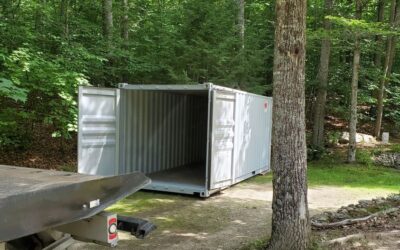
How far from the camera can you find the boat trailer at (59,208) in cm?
178

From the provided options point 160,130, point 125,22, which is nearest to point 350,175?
point 160,130

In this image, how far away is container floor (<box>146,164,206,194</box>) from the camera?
26.0 ft

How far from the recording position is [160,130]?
9.73m

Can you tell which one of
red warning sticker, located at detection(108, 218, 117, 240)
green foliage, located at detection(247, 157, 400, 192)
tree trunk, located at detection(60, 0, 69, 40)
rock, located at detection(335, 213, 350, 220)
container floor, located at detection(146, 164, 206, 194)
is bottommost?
green foliage, located at detection(247, 157, 400, 192)

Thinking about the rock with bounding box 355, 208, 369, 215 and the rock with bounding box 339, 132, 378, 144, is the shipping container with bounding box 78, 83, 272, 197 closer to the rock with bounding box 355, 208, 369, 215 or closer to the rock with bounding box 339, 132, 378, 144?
the rock with bounding box 355, 208, 369, 215

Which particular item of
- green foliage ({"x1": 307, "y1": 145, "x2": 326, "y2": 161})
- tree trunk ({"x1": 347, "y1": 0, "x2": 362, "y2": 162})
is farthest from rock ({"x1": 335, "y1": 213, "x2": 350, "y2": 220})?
green foliage ({"x1": 307, "y1": 145, "x2": 326, "y2": 161})

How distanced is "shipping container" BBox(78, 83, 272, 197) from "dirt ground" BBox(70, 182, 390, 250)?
40 centimetres

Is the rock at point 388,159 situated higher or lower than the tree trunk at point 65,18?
lower

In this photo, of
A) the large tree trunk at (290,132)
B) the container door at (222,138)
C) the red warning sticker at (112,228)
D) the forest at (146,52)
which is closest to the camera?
the red warning sticker at (112,228)

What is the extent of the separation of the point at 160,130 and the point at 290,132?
5.79 metres

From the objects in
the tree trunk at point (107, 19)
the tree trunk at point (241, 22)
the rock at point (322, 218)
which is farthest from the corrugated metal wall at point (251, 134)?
the tree trunk at point (107, 19)

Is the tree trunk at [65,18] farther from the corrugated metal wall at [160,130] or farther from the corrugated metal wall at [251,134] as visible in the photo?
the corrugated metal wall at [251,134]

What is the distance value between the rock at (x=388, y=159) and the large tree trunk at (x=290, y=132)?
33.8 feet

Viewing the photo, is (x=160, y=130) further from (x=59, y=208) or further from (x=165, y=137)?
(x=59, y=208)
